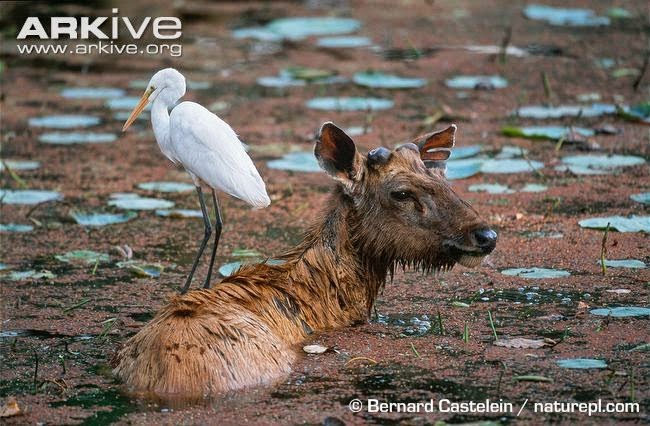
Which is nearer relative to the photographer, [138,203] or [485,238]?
[485,238]

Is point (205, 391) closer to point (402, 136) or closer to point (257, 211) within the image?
point (257, 211)

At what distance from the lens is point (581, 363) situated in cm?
606

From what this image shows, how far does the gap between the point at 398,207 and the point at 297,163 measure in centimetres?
365

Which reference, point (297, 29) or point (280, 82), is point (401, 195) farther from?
point (297, 29)

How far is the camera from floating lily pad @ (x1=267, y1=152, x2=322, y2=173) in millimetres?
10211

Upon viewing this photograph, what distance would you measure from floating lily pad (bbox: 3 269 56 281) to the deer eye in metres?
2.48

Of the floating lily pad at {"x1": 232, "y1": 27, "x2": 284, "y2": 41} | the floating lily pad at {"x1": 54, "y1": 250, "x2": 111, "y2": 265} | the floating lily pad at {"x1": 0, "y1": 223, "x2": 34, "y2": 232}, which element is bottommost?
the floating lily pad at {"x1": 0, "y1": 223, "x2": 34, "y2": 232}

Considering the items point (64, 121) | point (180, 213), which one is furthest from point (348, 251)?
point (64, 121)

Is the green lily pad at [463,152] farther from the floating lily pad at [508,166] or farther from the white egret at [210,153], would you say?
the white egret at [210,153]

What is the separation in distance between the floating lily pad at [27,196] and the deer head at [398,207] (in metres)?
3.50

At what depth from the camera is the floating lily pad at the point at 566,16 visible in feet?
50.1

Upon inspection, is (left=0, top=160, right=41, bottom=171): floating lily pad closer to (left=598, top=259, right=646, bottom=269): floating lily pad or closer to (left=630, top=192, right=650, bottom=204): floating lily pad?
(left=630, top=192, right=650, bottom=204): floating lily pad

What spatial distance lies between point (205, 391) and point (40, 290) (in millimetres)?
2234

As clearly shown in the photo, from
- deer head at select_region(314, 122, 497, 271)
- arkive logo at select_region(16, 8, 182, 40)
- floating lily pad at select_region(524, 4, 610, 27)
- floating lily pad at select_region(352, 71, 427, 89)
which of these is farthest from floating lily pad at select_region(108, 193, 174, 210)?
floating lily pad at select_region(524, 4, 610, 27)
